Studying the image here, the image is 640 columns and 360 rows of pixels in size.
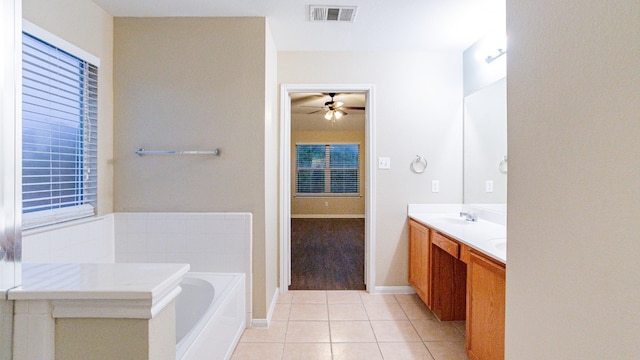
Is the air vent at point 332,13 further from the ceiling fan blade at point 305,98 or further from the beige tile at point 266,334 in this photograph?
the ceiling fan blade at point 305,98

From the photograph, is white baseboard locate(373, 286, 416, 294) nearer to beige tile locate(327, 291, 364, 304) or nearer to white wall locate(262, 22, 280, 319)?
beige tile locate(327, 291, 364, 304)

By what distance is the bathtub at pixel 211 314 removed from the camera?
175 cm

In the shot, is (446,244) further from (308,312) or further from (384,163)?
(308,312)

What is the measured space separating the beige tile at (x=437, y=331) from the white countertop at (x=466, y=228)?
76 cm

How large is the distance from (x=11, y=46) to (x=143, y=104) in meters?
1.77

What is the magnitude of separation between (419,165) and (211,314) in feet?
7.48

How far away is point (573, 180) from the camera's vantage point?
2.75 feet

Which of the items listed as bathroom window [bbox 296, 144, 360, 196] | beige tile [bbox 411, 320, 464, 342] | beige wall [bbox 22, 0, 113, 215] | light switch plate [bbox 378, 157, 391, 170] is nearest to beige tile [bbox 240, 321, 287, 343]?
beige tile [bbox 411, 320, 464, 342]

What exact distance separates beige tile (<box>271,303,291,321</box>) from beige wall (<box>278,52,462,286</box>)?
92 centimetres

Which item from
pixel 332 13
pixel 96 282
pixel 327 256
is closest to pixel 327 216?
pixel 327 256

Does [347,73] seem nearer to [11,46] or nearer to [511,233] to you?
[511,233]

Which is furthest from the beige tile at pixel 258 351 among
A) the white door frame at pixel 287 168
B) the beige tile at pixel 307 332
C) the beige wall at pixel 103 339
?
the beige wall at pixel 103 339

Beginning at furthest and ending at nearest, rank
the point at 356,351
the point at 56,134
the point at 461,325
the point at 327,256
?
the point at 327,256
the point at 461,325
the point at 356,351
the point at 56,134

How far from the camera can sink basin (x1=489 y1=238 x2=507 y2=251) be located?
1.95m
